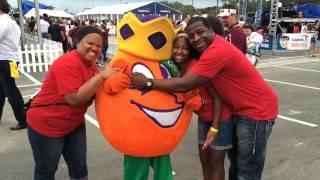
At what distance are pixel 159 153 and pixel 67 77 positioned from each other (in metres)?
0.87

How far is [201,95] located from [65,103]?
3.25ft

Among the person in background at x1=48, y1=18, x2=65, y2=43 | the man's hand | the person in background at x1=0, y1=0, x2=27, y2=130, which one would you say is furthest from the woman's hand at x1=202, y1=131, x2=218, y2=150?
the person in background at x1=48, y1=18, x2=65, y2=43

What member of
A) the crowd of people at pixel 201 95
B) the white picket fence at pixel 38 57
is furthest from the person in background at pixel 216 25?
the white picket fence at pixel 38 57

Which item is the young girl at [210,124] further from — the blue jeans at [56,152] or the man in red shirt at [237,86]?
the blue jeans at [56,152]

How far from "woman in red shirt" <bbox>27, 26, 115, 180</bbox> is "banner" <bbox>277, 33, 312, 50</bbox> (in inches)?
644

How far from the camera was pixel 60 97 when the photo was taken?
2730mm

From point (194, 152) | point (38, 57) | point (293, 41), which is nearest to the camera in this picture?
point (194, 152)

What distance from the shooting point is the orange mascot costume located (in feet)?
8.77

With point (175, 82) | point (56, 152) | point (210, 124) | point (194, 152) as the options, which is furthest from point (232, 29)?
point (56, 152)

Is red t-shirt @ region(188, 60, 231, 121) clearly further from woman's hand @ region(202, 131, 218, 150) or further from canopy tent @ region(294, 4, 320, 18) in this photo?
canopy tent @ region(294, 4, 320, 18)

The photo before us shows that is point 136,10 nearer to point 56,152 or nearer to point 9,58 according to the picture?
point 9,58

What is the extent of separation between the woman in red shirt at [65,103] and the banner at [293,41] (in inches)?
644

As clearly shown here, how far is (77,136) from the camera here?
9.86 feet

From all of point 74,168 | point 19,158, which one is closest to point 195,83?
point 74,168
